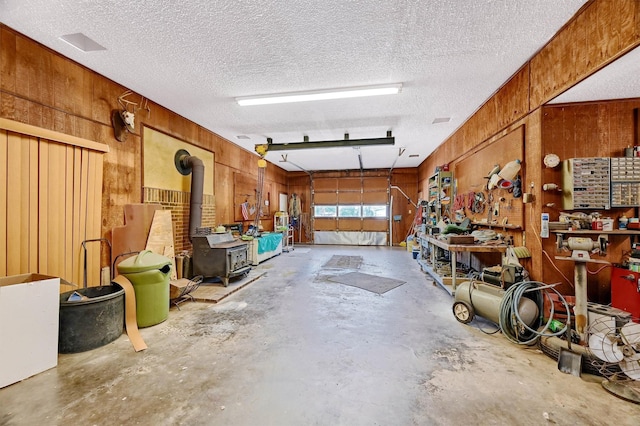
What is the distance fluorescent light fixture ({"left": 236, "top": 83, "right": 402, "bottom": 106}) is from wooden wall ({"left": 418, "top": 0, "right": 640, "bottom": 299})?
4.98 feet

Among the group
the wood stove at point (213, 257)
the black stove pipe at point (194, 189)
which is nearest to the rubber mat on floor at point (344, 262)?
the wood stove at point (213, 257)

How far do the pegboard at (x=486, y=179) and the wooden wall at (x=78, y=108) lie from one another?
547cm

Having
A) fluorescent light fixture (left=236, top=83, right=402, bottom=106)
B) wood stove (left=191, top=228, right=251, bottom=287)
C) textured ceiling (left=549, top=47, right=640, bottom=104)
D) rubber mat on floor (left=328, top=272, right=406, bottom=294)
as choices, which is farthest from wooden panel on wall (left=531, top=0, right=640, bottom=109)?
wood stove (left=191, top=228, right=251, bottom=287)

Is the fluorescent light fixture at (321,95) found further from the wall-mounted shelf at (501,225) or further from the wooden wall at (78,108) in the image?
the wall-mounted shelf at (501,225)

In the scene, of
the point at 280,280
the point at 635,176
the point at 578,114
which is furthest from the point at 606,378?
the point at 280,280

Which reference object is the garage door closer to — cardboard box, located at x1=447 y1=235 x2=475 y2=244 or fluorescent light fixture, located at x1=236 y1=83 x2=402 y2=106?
cardboard box, located at x1=447 y1=235 x2=475 y2=244

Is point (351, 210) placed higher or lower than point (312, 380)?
higher

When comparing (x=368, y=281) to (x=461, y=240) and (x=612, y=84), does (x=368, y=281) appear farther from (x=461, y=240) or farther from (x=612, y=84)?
(x=612, y=84)

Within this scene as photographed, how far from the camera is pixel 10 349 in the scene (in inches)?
79.3

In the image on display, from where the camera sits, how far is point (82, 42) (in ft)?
9.01

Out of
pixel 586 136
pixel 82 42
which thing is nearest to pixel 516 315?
pixel 586 136

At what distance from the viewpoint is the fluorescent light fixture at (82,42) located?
8.71 feet

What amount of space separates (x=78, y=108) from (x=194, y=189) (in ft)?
6.62

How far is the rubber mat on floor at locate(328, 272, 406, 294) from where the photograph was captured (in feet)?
15.0
